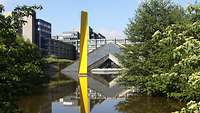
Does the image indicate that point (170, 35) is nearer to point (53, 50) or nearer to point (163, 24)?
point (163, 24)

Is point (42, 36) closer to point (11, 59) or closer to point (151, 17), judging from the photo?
point (151, 17)

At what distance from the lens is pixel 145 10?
1040 inches

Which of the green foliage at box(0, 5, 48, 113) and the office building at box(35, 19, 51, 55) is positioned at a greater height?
the office building at box(35, 19, 51, 55)

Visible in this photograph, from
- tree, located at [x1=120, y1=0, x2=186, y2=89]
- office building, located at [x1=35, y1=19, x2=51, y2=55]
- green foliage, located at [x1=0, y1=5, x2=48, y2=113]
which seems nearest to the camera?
green foliage, located at [x1=0, y1=5, x2=48, y2=113]

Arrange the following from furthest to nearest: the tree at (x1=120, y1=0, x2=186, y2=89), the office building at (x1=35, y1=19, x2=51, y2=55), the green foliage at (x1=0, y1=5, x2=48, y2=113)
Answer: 1. the office building at (x1=35, y1=19, x2=51, y2=55)
2. the tree at (x1=120, y1=0, x2=186, y2=89)
3. the green foliage at (x1=0, y1=5, x2=48, y2=113)

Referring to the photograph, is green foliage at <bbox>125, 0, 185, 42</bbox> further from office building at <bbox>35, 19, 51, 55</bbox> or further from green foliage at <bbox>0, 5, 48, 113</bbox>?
office building at <bbox>35, 19, 51, 55</bbox>

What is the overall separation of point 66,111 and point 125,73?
9211 millimetres

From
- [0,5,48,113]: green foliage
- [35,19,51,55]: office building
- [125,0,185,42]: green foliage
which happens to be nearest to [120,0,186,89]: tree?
[125,0,185,42]: green foliage

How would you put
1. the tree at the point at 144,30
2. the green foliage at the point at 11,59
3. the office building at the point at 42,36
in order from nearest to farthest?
the green foliage at the point at 11,59 → the tree at the point at 144,30 → the office building at the point at 42,36

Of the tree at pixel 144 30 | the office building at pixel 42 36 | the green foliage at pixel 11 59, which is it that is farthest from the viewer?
the office building at pixel 42 36

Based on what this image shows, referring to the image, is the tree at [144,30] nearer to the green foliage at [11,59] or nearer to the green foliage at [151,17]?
the green foliage at [151,17]

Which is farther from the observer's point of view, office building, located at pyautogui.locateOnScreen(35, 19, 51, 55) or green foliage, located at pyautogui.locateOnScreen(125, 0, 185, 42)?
office building, located at pyautogui.locateOnScreen(35, 19, 51, 55)

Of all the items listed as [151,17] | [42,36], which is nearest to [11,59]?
[151,17]

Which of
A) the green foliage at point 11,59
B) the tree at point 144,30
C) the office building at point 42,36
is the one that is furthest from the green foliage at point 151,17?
the office building at point 42,36
